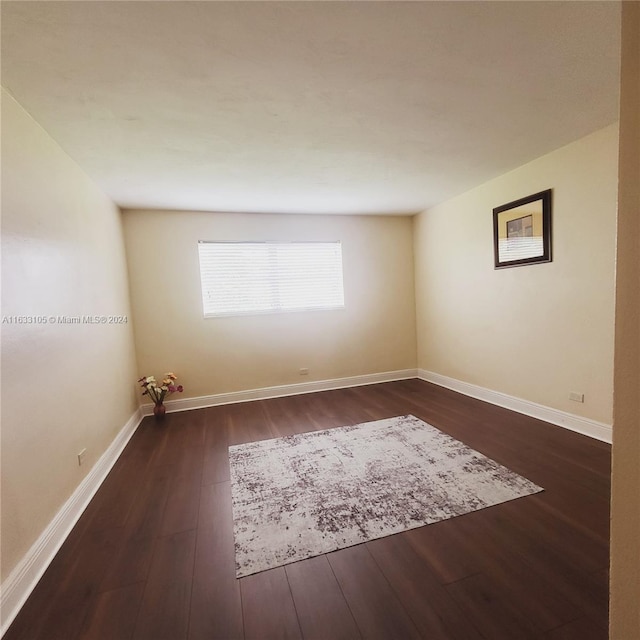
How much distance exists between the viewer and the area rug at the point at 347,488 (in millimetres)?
1682

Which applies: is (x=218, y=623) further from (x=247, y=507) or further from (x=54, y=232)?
(x=54, y=232)

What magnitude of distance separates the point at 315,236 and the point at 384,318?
62.8 inches

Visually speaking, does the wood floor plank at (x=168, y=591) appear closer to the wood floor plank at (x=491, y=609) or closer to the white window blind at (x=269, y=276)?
the wood floor plank at (x=491, y=609)

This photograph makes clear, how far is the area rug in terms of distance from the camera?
5.52ft

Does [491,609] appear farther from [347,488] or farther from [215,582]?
[215,582]

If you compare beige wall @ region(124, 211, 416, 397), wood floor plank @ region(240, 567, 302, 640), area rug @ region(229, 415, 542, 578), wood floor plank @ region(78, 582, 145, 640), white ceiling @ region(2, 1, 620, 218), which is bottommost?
area rug @ region(229, 415, 542, 578)

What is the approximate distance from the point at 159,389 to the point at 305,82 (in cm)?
334

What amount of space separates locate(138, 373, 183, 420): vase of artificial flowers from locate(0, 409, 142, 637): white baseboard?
102 centimetres

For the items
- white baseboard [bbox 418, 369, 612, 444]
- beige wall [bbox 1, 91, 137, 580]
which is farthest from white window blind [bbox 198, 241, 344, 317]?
white baseboard [bbox 418, 369, 612, 444]

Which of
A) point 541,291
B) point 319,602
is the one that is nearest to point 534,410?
point 541,291

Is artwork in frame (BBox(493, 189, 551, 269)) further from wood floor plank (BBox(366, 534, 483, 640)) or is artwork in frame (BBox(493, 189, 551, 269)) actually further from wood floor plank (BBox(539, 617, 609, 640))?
wood floor plank (BBox(366, 534, 483, 640))

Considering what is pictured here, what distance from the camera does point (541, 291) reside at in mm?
2936

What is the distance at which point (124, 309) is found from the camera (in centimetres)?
342

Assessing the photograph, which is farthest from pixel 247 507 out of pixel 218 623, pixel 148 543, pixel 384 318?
pixel 384 318
